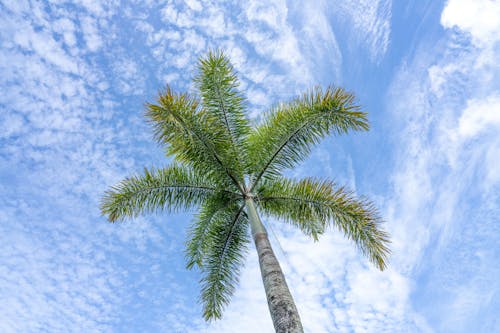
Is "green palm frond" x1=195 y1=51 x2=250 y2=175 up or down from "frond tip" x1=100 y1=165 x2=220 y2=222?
up

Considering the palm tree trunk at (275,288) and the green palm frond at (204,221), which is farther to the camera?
the green palm frond at (204,221)

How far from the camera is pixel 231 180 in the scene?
11.1 metres

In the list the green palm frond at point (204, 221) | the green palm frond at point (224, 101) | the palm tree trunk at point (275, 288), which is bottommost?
the palm tree trunk at point (275, 288)

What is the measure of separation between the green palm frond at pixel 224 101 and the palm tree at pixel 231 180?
0.03 metres

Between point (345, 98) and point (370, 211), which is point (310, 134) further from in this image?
point (370, 211)

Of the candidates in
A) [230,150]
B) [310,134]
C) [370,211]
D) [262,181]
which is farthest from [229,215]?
[370,211]

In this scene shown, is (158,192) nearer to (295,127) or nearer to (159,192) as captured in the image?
(159,192)

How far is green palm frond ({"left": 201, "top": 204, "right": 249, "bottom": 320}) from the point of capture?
38.5ft

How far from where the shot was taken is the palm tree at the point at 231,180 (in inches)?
390

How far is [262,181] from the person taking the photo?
37.9 ft

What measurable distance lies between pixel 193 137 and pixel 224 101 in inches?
63.3

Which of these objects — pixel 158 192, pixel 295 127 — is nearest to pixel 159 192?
pixel 158 192

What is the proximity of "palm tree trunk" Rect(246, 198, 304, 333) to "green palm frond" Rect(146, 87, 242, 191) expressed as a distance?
1780 mm

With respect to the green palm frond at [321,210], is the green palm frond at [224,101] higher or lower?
higher
